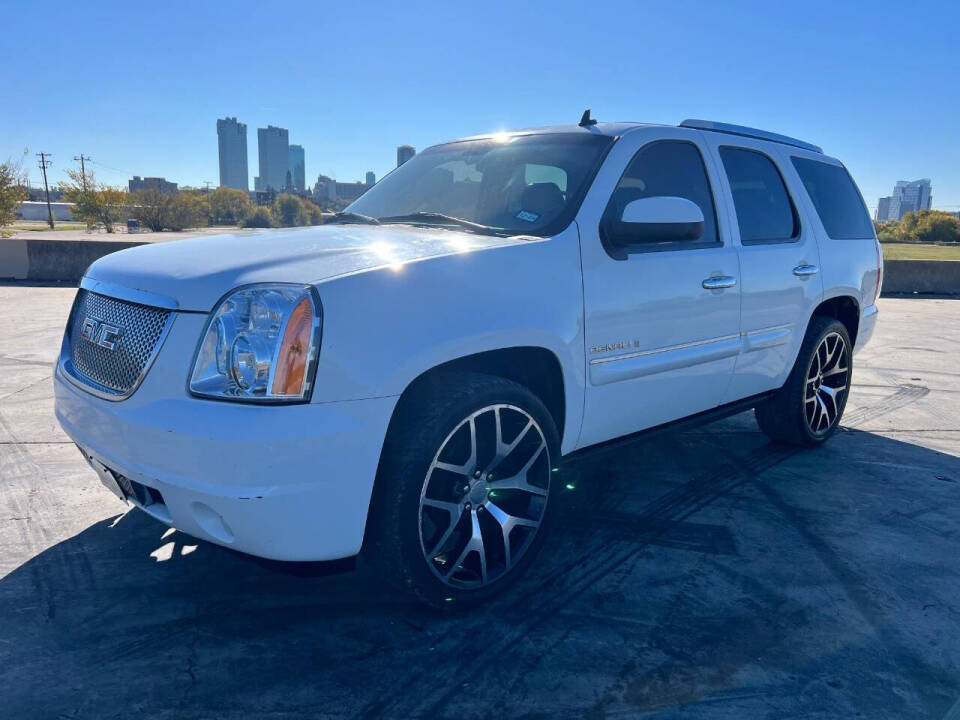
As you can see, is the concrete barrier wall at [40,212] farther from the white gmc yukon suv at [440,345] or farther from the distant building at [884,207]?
the distant building at [884,207]

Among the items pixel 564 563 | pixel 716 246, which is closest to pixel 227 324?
pixel 564 563

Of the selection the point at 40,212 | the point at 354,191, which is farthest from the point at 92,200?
the point at 40,212

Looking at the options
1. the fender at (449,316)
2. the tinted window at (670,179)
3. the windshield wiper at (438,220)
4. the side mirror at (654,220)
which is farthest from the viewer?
the tinted window at (670,179)

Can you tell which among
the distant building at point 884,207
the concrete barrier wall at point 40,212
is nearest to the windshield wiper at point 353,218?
the concrete barrier wall at point 40,212

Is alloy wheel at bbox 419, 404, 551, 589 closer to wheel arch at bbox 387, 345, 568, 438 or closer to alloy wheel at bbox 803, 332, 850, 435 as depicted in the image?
wheel arch at bbox 387, 345, 568, 438

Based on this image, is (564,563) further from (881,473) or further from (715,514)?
(881,473)

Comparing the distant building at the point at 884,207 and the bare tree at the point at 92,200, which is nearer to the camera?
the bare tree at the point at 92,200

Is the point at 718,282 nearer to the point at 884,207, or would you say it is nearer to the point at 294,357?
the point at 294,357

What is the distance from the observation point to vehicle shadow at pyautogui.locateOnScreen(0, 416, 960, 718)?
231 centimetres

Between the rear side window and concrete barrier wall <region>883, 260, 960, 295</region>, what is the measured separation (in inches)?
469

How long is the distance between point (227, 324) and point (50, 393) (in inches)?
167

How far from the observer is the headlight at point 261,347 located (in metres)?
2.27

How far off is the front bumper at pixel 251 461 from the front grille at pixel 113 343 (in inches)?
3.7

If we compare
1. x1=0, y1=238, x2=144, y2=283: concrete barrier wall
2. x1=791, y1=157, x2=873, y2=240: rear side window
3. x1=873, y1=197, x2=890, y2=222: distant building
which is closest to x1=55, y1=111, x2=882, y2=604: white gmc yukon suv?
x1=791, y1=157, x2=873, y2=240: rear side window
